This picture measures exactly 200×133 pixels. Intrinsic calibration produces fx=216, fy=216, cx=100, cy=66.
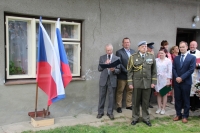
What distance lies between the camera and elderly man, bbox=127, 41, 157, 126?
4.89m

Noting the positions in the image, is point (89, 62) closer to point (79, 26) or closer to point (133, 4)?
point (79, 26)

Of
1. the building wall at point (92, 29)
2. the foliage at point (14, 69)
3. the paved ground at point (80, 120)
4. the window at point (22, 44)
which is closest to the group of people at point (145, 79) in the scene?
the paved ground at point (80, 120)

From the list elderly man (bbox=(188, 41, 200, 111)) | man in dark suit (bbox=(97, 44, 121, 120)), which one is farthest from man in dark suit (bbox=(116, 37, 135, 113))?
elderly man (bbox=(188, 41, 200, 111))

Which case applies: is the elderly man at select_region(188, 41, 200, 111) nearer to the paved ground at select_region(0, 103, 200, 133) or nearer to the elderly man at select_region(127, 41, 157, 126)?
the paved ground at select_region(0, 103, 200, 133)

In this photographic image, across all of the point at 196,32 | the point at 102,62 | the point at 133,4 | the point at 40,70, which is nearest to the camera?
the point at 40,70

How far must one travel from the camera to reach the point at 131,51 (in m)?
5.94

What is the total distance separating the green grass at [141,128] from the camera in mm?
4500

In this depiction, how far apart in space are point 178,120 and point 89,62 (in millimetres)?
2686

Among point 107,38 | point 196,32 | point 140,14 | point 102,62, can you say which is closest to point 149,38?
point 140,14

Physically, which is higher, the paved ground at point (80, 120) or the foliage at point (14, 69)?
the foliage at point (14, 69)

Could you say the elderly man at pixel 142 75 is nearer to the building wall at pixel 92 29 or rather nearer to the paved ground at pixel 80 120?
the paved ground at pixel 80 120

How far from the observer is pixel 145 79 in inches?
193

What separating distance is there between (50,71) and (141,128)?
2343mm

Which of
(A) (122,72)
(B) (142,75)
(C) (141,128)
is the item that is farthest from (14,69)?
(C) (141,128)
